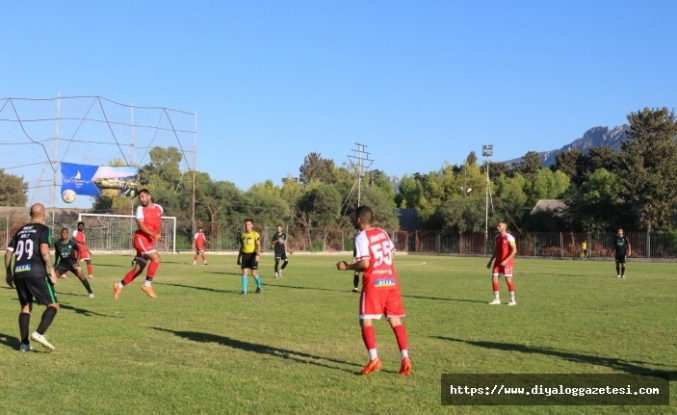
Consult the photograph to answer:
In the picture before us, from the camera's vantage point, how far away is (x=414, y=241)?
72.2 meters

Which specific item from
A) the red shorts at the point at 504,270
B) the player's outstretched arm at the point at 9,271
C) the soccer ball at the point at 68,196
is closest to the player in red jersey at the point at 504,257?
the red shorts at the point at 504,270

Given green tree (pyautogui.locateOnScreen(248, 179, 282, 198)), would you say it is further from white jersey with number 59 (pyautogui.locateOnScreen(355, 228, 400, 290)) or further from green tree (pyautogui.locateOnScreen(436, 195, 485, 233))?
white jersey with number 59 (pyautogui.locateOnScreen(355, 228, 400, 290))

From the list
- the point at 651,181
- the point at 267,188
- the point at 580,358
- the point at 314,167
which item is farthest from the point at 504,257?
the point at 314,167

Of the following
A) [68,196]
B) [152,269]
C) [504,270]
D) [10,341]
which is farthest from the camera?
[68,196]

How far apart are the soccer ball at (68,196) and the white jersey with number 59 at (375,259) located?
45230 millimetres

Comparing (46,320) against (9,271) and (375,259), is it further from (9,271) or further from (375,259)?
(375,259)

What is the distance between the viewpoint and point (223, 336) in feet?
35.2

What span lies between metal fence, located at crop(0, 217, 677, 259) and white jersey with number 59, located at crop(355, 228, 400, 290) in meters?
45.2

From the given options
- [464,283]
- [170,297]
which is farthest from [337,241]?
[170,297]

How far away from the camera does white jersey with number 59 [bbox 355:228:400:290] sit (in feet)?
26.3

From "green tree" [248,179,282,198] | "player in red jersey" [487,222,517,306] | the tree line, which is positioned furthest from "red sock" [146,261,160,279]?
"green tree" [248,179,282,198]

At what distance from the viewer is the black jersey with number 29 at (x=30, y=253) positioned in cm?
934

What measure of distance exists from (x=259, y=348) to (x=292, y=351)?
1.70ft

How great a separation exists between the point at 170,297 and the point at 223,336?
22.6 feet
